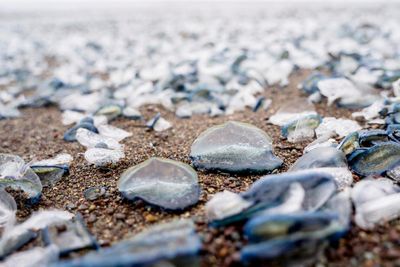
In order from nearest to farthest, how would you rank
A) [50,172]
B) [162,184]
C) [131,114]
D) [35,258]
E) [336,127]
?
[35,258] → [162,184] → [50,172] → [336,127] → [131,114]

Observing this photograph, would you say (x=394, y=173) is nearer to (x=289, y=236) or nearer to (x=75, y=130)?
(x=289, y=236)

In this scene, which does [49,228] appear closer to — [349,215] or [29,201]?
[29,201]

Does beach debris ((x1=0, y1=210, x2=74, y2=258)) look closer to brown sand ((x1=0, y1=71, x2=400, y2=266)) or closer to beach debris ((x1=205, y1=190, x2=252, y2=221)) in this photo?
brown sand ((x1=0, y1=71, x2=400, y2=266))

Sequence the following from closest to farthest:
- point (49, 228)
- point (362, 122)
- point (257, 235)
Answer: point (257, 235) < point (49, 228) < point (362, 122)

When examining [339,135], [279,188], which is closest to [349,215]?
[279,188]

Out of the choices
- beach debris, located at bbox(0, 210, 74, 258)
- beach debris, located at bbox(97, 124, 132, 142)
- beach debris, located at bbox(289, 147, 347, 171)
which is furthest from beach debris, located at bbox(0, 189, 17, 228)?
beach debris, located at bbox(289, 147, 347, 171)

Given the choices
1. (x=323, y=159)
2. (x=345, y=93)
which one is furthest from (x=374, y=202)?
(x=345, y=93)
